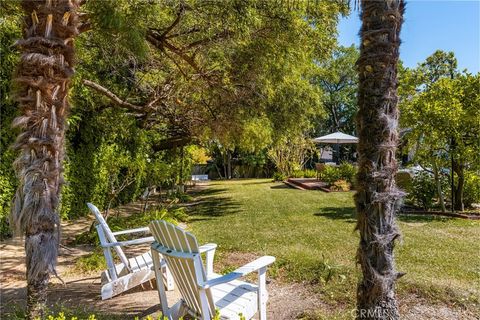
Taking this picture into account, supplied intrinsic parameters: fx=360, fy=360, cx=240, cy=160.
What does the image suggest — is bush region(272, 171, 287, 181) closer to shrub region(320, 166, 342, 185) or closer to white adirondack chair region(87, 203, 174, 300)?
shrub region(320, 166, 342, 185)

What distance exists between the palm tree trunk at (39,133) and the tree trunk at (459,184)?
31.1 feet

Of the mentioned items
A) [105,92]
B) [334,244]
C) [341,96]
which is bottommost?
[334,244]

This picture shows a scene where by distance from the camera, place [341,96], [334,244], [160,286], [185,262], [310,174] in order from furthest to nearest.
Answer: [341,96]
[310,174]
[334,244]
[160,286]
[185,262]

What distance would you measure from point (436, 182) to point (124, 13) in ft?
29.2

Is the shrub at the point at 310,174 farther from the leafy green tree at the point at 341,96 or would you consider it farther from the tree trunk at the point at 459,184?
the leafy green tree at the point at 341,96

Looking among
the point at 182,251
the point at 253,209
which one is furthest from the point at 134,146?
the point at 182,251

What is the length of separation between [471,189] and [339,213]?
371 centimetres

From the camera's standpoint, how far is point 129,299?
4.17 metres

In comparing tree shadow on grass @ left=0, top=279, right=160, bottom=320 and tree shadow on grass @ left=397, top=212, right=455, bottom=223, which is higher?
tree shadow on grass @ left=397, top=212, right=455, bottom=223

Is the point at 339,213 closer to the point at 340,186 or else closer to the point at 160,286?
the point at 340,186

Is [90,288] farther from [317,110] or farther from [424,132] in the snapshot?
[317,110]

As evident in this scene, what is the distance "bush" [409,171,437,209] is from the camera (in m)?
9.88

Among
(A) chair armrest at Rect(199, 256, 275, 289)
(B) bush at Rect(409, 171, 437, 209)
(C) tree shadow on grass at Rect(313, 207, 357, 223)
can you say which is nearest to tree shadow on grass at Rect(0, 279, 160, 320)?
(A) chair armrest at Rect(199, 256, 275, 289)

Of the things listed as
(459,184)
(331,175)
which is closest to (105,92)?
(459,184)
